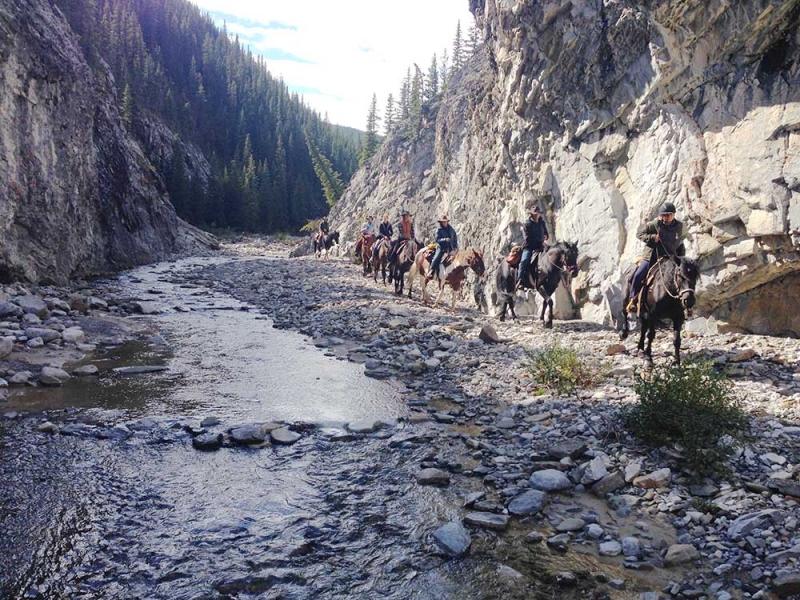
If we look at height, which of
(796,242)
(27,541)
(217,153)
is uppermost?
(217,153)

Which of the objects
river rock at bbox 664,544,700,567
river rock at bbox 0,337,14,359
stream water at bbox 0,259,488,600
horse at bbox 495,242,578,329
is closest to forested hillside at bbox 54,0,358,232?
river rock at bbox 0,337,14,359

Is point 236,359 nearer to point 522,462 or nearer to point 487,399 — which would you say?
point 487,399

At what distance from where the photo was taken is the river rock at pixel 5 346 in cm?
884

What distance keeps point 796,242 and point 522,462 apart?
642 centimetres

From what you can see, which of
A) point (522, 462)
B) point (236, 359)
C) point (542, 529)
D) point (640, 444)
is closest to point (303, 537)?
point (542, 529)

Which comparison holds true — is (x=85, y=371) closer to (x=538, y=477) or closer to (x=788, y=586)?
(x=538, y=477)

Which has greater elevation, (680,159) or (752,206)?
(680,159)

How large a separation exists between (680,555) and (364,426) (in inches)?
159

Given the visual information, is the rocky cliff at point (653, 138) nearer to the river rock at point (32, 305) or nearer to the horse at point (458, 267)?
the horse at point (458, 267)

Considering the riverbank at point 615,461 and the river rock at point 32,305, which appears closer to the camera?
the riverbank at point 615,461

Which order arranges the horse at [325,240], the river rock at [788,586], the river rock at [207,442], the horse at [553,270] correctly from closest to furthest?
the river rock at [788,586] → the river rock at [207,442] → the horse at [553,270] → the horse at [325,240]

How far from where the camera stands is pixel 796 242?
8.49 meters

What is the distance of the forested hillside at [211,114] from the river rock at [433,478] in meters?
51.0

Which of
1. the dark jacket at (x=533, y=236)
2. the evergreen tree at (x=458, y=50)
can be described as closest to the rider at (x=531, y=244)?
the dark jacket at (x=533, y=236)
